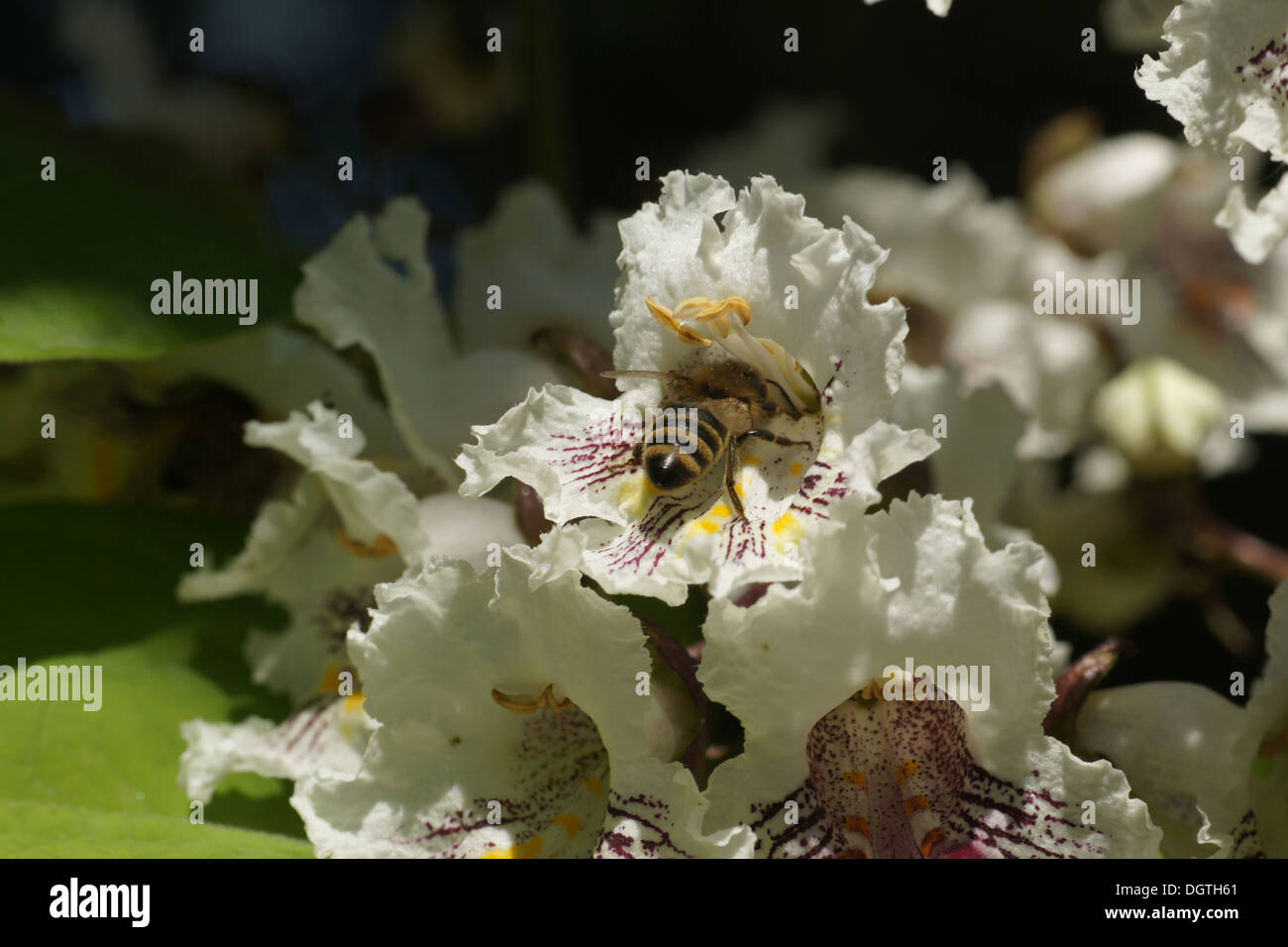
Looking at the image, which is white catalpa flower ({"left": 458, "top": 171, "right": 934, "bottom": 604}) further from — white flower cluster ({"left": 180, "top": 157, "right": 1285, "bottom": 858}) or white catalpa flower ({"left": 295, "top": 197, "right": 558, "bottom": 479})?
white catalpa flower ({"left": 295, "top": 197, "right": 558, "bottom": 479})

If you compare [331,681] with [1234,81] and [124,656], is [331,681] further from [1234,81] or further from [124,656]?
[1234,81]

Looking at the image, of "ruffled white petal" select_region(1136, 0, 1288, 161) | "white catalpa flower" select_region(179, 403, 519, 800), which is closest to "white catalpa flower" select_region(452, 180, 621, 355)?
"white catalpa flower" select_region(179, 403, 519, 800)

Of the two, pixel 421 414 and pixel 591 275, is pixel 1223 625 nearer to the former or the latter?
pixel 591 275

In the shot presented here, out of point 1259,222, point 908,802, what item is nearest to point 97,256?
point 908,802

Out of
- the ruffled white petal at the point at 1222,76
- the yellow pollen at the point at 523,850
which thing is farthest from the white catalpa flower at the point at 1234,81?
the yellow pollen at the point at 523,850

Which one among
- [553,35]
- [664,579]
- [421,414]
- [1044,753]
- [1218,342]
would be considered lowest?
[1044,753]
